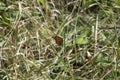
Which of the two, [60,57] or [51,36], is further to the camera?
[51,36]

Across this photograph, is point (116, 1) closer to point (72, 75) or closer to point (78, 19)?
point (78, 19)

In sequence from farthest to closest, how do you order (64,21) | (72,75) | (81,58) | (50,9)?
(50,9) < (64,21) < (81,58) < (72,75)

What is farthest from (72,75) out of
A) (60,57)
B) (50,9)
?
(50,9)

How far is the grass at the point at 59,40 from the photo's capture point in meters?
1.79

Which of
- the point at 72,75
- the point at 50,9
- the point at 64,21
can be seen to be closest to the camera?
the point at 72,75

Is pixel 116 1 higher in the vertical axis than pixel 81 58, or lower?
higher

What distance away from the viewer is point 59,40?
1978mm

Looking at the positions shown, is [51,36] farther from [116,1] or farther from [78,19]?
[116,1]

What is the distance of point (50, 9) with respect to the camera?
2.21 m

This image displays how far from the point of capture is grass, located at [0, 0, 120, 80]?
1.79m

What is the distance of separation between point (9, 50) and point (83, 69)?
14.3 inches

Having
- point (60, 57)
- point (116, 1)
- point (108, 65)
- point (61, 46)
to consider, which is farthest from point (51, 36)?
point (116, 1)

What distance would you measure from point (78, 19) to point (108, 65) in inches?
15.7

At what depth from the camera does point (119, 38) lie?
1942 mm
